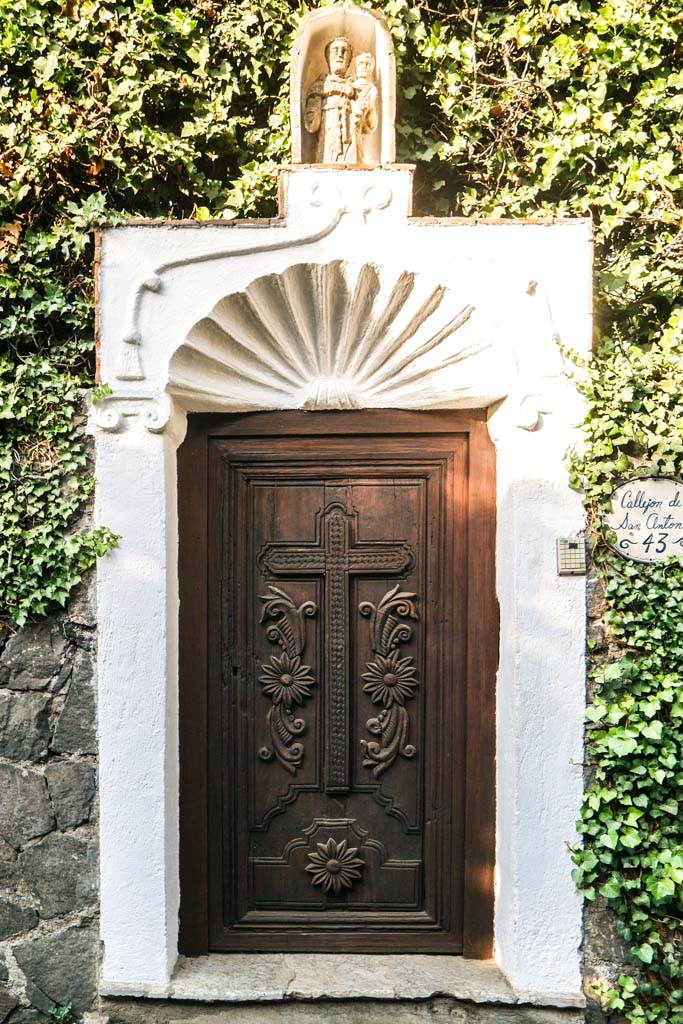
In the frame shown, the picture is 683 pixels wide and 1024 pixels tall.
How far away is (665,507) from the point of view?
2.85 meters

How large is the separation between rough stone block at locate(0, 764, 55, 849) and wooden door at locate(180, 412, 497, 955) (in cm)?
50

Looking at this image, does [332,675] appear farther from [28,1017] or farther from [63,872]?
[28,1017]

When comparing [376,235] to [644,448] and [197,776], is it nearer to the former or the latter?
[644,448]

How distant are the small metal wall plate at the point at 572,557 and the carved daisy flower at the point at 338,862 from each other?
52.4 inches

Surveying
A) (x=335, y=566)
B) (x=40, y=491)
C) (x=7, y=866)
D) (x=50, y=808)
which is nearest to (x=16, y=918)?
(x=7, y=866)

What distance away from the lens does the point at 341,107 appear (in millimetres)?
3014

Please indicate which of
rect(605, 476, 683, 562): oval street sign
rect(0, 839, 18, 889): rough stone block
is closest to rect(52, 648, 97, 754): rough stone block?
rect(0, 839, 18, 889): rough stone block

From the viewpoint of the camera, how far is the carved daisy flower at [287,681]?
307 cm

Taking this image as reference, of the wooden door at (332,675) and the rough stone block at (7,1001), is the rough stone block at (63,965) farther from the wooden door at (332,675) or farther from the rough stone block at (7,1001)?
the wooden door at (332,675)

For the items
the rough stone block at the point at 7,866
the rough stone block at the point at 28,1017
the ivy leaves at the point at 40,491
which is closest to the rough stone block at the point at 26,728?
the rough stone block at the point at 7,866

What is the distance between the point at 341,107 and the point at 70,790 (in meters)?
2.68

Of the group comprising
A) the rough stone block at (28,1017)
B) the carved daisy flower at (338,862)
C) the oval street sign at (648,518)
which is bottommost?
the rough stone block at (28,1017)

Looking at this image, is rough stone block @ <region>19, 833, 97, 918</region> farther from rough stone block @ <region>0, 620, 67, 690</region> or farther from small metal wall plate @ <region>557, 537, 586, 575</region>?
small metal wall plate @ <region>557, 537, 586, 575</region>

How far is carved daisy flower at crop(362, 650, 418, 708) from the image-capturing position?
307cm
